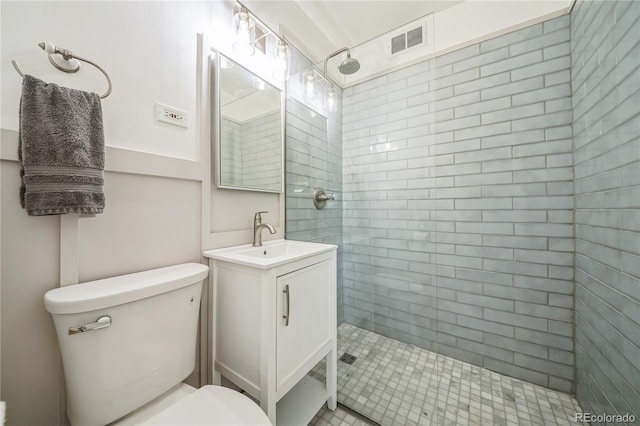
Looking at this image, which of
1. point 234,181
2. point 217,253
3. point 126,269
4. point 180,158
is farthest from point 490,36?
point 126,269

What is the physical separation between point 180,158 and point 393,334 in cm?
193

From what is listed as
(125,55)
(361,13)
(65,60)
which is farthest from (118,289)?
(361,13)

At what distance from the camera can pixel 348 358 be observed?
5.54 feet

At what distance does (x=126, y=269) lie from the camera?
92cm

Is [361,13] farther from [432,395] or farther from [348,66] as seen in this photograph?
[432,395]

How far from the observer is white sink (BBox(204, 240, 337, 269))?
95 cm

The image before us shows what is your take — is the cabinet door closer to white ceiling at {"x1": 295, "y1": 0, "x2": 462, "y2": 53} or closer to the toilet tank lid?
the toilet tank lid

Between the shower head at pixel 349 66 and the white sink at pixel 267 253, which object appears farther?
the shower head at pixel 349 66

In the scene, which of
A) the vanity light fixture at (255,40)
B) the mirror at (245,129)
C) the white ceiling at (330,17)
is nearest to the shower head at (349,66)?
the white ceiling at (330,17)

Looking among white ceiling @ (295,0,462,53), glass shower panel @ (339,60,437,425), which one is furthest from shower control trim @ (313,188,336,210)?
white ceiling @ (295,0,462,53)

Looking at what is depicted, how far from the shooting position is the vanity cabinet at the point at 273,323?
3.03ft

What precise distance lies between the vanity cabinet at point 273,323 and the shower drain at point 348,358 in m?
0.42

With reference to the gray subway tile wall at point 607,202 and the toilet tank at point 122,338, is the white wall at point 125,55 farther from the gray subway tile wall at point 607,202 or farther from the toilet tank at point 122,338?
the gray subway tile wall at point 607,202

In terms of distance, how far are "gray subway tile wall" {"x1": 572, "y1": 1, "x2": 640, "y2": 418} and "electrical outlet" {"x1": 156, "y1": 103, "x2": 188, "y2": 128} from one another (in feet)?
6.11
